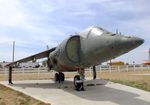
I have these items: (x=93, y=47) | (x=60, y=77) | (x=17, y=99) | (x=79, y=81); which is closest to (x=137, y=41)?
(x=93, y=47)

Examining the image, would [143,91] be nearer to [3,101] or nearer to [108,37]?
[108,37]

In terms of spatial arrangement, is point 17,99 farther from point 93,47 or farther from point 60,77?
point 60,77

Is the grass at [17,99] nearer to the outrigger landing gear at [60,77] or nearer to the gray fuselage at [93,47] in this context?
the gray fuselage at [93,47]

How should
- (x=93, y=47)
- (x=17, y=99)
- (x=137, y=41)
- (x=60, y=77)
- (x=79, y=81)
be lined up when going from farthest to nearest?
1. (x=60, y=77)
2. (x=79, y=81)
3. (x=93, y=47)
4. (x=17, y=99)
5. (x=137, y=41)

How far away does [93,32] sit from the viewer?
14.3m

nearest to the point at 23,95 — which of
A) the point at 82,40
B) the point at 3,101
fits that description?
the point at 3,101

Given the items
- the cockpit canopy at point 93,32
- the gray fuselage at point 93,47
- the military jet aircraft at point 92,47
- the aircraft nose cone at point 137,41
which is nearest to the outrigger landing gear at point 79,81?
the military jet aircraft at point 92,47

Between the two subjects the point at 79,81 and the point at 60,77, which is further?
the point at 60,77

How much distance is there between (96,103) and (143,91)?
4.31m

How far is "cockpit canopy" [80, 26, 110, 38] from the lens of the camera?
13836 mm

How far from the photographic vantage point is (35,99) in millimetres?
12969

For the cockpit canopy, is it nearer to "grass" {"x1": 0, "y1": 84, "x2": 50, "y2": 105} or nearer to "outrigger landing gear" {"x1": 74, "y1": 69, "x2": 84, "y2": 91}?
"outrigger landing gear" {"x1": 74, "y1": 69, "x2": 84, "y2": 91}

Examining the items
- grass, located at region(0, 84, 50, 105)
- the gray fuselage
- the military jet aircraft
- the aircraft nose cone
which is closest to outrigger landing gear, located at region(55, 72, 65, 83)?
the gray fuselage

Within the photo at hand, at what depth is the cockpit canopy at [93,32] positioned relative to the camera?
545 inches
